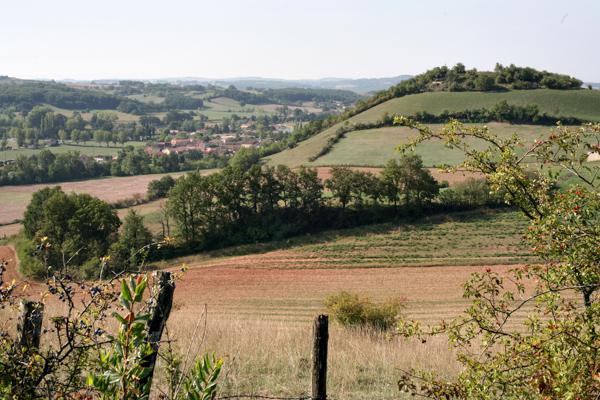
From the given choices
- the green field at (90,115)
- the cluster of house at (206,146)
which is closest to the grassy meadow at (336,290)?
the cluster of house at (206,146)

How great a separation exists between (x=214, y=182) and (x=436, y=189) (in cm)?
2029

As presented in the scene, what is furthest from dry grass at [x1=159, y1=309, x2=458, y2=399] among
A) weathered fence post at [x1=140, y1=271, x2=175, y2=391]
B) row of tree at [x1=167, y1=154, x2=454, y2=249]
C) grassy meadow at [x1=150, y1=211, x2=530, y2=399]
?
row of tree at [x1=167, y1=154, x2=454, y2=249]

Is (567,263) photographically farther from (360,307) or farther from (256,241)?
(256,241)

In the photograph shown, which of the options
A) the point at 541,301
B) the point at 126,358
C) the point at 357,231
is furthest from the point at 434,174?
the point at 126,358

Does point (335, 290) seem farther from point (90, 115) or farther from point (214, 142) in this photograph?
point (90, 115)

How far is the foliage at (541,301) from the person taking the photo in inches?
150

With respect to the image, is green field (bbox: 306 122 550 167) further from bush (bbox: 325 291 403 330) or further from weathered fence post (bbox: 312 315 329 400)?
weathered fence post (bbox: 312 315 329 400)

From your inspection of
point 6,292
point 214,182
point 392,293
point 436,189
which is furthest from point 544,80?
point 6,292

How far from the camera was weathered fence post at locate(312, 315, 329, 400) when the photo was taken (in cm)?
457

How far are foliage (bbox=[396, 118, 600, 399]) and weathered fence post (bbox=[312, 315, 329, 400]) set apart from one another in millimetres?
710

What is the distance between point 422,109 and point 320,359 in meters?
81.7

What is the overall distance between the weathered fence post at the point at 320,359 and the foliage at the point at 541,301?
71 cm

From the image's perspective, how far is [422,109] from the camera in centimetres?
8244

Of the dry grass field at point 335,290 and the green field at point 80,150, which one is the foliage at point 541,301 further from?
the green field at point 80,150
